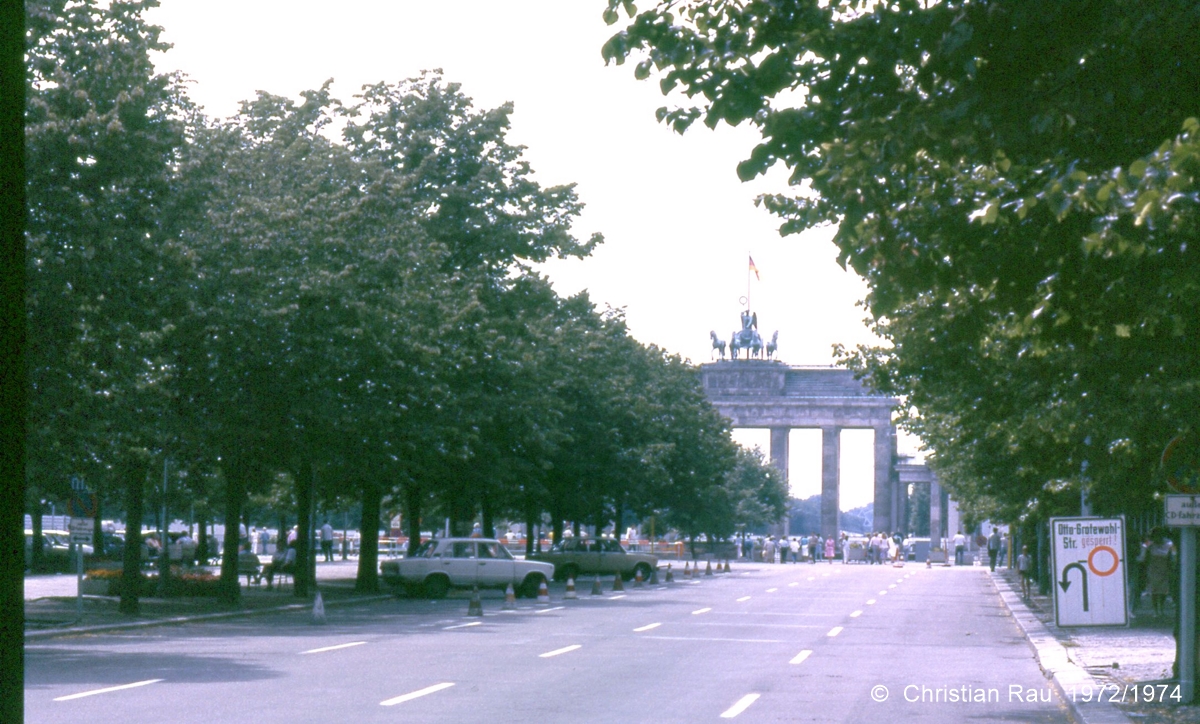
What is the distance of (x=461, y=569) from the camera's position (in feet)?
130

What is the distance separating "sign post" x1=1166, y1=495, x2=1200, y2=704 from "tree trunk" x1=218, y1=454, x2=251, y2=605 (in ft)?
71.9

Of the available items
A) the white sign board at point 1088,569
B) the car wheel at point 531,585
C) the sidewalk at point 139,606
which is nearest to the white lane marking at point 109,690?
the sidewalk at point 139,606

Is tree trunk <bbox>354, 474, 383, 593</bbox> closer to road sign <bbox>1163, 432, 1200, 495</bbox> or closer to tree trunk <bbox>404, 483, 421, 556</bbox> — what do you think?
tree trunk <bbox>404, 483, 421, 556</bbox>

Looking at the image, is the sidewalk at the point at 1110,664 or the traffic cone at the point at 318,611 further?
the traffic cone at the point at 318,611

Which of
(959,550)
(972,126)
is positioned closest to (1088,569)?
(972,126)

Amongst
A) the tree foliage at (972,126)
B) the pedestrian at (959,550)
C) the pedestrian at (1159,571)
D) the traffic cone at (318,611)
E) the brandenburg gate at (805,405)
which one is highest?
the brandenburg gate at (805,405)

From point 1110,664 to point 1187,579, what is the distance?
437 centimetres

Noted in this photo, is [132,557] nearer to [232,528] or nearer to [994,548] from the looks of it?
[232,528]

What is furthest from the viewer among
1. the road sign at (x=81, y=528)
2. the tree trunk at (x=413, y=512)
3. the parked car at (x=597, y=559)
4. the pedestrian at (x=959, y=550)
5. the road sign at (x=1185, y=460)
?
the pedestrian at (x=959, y=550)

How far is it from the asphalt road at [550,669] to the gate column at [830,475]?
290 ft

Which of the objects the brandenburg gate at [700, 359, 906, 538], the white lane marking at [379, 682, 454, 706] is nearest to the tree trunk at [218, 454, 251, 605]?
the white lane marking at [379, 682, 454, 706]

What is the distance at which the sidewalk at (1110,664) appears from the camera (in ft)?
46.2

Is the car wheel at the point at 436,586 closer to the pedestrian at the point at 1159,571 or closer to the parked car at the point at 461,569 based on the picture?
the parked car at the point at 461,569

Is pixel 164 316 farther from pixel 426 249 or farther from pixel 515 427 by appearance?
pixel 515 427
